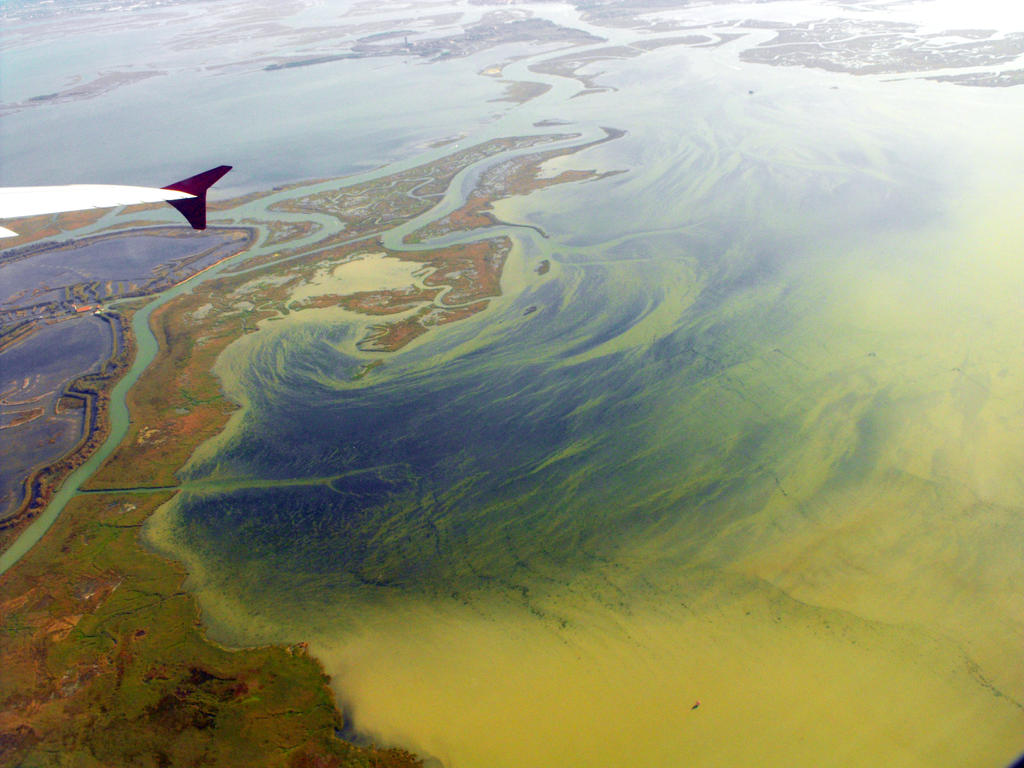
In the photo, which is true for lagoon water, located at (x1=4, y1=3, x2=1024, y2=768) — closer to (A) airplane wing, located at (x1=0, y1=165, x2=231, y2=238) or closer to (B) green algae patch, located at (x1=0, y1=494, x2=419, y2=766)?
(B) green algae patch, located at (x1=0, y1=494, x2=419, y2=766)

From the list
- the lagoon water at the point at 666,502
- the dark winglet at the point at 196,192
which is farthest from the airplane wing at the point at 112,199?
the lagoon water at the point at 666,502

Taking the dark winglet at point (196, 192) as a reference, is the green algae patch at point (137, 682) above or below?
below

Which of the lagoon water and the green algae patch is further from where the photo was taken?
the lagoon water

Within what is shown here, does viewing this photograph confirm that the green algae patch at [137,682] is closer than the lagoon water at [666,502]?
Yes

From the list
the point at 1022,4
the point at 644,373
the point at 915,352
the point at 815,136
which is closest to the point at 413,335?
the point at 644,373

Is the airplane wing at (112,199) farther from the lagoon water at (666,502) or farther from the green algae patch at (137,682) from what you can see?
the green algae patch at (137,682)

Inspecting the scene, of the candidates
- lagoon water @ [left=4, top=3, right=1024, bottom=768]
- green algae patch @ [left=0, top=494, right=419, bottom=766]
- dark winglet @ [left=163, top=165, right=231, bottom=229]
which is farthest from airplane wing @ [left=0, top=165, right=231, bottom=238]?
green algae patch @ [left=0, top=494, right=419, bottom=766]

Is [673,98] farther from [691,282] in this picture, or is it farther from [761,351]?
[761,351]
